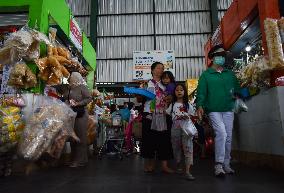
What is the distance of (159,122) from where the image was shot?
4074 millimetres

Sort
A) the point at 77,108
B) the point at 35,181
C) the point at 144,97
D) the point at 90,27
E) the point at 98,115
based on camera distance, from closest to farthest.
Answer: the point at 35,181, the point at 144,97, the point at 77,108, the point at 98,115, the point at 90,27

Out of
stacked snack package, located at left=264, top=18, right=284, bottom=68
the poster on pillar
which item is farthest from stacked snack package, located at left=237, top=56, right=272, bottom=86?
the poster on pillar

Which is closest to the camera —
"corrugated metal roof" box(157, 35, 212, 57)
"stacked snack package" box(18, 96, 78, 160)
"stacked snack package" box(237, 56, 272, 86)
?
"stacked snack package" box(18, 96, 78, 160)

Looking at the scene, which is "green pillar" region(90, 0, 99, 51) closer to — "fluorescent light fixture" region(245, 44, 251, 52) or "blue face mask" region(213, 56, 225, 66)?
"fluorescent light fixture" region(245, 44, 251, 52)

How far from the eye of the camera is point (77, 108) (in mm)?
5082

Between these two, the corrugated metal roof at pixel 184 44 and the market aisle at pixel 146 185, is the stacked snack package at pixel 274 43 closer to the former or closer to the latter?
the market aisle at pixel 146 185

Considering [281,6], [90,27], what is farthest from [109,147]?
[90,27]

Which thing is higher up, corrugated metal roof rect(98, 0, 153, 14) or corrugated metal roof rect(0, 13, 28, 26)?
corrugated metal roof rect(98, 0, 153, 14)

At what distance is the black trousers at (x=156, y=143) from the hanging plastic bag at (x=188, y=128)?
503 millimetres

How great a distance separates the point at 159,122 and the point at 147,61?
8.76 metres

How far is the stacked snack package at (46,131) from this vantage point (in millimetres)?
3703

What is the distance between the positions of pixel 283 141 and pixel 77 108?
311 centimetres

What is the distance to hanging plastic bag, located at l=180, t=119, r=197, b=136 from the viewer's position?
3.53 meters

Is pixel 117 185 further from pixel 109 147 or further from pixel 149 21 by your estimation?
pixel 149 21
